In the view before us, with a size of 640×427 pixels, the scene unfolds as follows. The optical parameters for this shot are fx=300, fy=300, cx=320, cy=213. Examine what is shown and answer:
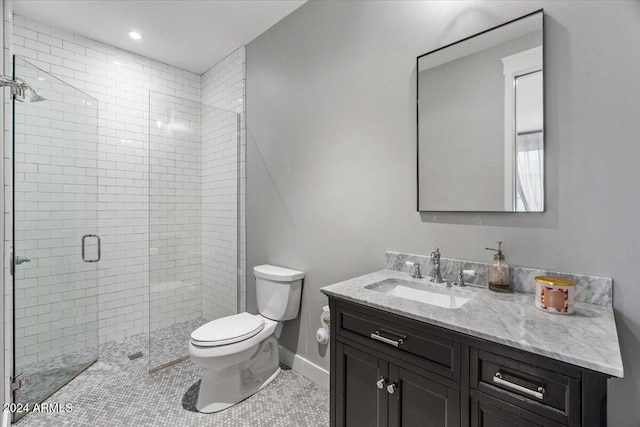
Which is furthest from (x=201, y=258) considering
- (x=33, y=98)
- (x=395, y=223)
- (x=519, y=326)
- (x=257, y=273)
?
(x=519, y=326)

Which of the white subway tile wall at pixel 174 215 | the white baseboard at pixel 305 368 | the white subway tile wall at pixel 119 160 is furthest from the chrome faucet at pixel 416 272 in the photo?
the white subway tile wall at pixel 119 160

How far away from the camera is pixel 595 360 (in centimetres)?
74

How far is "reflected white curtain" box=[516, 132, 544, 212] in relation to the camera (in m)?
1.26

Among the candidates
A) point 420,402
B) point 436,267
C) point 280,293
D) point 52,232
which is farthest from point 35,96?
point 420,402

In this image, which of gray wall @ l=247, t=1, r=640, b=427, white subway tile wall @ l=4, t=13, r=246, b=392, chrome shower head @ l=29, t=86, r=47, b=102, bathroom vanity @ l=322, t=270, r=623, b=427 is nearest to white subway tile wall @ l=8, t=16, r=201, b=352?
white subway tile wall @ l=4, t=13, r=246, b=392

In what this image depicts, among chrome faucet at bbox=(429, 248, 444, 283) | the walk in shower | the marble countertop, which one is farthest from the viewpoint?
the walk in shower

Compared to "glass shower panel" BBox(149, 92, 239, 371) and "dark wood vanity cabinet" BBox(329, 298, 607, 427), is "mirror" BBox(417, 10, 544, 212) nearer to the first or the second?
"dark wood vanity cabinet" BBox(329, 298, 607, 427)

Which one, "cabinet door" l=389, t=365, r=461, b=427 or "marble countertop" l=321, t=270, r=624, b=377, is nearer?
"marble countertop" l=321, t=270, r=624, b=377

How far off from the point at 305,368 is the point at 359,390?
3.55ft

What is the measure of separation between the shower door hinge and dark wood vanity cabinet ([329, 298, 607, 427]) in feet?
6.34

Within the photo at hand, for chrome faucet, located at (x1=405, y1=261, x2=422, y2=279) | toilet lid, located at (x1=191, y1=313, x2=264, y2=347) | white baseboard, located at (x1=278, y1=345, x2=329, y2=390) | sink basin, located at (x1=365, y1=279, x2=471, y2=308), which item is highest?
chrome faucet, located at (x1=405, y1=261, x2=422, y2=279)

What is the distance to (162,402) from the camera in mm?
1939

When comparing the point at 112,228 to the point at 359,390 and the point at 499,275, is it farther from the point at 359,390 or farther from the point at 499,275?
the point at 499,275

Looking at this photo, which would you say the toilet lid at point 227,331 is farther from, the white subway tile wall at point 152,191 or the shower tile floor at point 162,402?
the white subway tile wall at point 152,191
